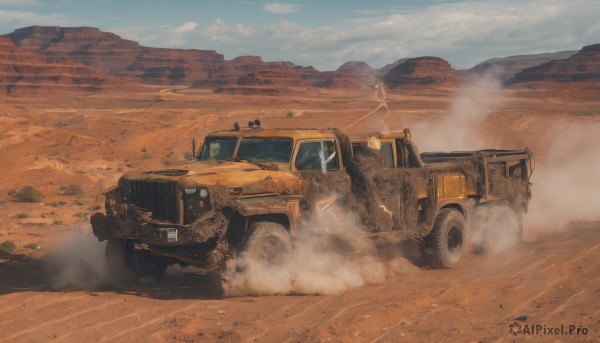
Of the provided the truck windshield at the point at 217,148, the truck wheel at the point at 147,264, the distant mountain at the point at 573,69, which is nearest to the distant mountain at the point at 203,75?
the distant mountain at the point at 573,69

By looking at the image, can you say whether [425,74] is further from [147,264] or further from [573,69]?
[147,264]

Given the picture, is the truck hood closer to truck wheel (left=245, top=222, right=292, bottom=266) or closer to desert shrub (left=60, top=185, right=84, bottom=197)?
truck wheel (left=245, top=222, right=292, bottom=266)

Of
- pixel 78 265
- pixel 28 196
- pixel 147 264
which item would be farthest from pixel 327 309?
pixel 28 196

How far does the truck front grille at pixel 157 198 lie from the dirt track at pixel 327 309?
1218 millimetres

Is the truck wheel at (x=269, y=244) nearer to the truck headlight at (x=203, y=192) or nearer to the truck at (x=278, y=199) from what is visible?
the truck at (x=278, y=199)

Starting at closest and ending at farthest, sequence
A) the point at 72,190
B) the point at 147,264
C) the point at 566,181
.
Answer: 1. the point at 147,264
2. the point at 72,190
3. the point at 566,181

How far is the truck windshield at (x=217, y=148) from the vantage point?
10.6m

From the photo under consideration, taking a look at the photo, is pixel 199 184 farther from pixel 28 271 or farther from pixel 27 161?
pixel 27 161

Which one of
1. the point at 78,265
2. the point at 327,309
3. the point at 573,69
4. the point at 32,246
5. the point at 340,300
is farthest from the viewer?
the point at 573,69

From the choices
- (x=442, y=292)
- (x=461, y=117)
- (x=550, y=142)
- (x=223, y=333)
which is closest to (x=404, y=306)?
(x=442, y=292)

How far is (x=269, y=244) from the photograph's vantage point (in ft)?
30.8

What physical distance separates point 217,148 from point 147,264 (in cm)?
218

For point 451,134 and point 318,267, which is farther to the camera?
point 451,134

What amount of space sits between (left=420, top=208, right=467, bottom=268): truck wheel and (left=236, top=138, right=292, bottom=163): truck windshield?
3.34 m
